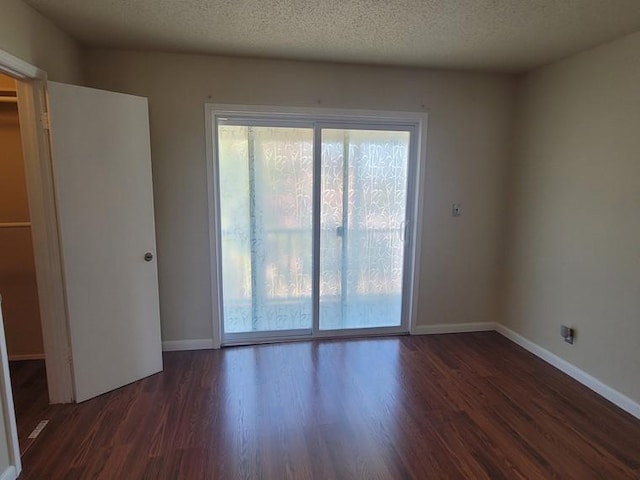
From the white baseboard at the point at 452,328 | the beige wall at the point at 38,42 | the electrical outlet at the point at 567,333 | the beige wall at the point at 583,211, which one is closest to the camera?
the beige wall at the point at 38,42

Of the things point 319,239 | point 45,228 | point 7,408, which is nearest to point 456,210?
point 319,239

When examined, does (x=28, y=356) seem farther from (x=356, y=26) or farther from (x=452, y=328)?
(x=452, y=328)

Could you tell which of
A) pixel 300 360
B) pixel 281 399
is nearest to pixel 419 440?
pixel 281 399

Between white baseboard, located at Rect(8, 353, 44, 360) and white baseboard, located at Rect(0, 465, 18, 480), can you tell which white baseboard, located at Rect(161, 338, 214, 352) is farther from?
white baseboard, located at Rect(0, 465, 18, 480)

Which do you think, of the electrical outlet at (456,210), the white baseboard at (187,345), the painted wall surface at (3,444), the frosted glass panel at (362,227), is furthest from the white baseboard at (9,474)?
the electrical outlet at (456,210)

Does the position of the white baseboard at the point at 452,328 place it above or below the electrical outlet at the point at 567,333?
below

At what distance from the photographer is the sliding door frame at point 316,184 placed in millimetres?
3154

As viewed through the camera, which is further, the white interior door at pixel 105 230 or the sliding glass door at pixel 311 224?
the sliding glass door at pixel 311 224

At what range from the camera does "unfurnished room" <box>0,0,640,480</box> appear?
7.09 ft

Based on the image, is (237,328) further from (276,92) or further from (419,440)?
(276,92)

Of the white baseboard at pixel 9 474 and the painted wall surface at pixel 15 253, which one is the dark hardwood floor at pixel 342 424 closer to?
the white baseboard at pixel 9 474

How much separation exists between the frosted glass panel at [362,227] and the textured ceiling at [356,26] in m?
0.75

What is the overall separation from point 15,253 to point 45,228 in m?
0.96

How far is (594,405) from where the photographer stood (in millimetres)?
2564
